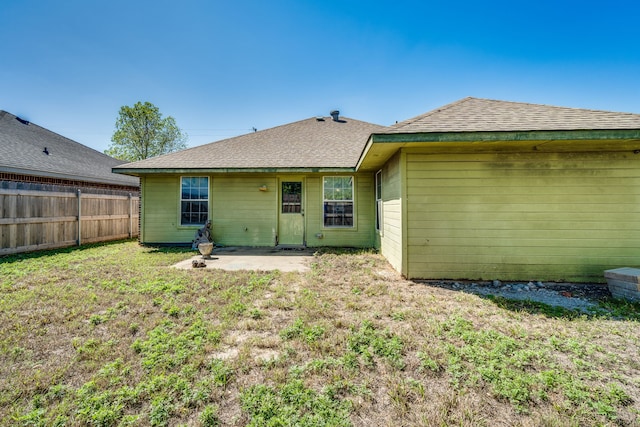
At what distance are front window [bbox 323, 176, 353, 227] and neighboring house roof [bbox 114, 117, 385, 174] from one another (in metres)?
0.62

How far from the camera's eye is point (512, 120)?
4211 millimetres

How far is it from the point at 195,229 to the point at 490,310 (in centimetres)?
777

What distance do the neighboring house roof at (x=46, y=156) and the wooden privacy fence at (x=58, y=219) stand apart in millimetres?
993

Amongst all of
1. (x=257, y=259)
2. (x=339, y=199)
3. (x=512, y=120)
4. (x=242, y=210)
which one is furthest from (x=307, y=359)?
(x=242, y=210)

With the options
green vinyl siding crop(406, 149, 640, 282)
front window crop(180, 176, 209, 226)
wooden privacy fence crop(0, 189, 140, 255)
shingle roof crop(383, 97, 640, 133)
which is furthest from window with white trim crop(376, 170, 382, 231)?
wooden privacy fence crop(0, 189, 140, 255)

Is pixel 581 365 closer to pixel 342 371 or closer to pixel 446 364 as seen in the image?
pixel 446 364

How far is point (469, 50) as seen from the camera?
8.27 meters

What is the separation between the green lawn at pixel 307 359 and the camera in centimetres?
159

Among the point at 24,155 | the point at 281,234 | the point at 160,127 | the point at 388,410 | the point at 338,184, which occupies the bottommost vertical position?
the point at 388,410

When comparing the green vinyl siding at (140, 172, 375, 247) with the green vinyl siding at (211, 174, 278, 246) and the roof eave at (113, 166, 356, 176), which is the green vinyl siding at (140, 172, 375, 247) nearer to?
the green vinyl siding at (211, 174, 278, 246)

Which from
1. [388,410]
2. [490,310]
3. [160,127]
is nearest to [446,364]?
[388,410]

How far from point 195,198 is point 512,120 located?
8169 millimetres

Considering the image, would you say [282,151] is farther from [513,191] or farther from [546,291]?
[546,291]

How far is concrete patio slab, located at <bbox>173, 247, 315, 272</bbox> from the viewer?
547 centimetres
